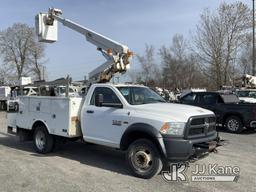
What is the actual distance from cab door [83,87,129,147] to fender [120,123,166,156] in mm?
148

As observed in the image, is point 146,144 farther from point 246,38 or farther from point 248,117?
point 246,38

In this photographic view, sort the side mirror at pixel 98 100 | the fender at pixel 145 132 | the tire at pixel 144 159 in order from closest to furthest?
the fender at pixel 145 132 → the tire at pixel 144 159 → the side mirror at pixel 98 100

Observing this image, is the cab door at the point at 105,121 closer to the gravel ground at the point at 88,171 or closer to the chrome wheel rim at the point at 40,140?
the gravel ground at the point at 88,171

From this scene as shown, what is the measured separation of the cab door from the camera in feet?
24.6

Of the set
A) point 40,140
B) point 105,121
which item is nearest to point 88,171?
point 105,121

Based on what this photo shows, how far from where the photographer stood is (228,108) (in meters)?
13.8

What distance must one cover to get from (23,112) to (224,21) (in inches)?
1263

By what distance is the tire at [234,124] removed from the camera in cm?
1357

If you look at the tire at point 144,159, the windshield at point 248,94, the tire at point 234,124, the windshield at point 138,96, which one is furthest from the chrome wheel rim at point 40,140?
the windshield at point 248,94

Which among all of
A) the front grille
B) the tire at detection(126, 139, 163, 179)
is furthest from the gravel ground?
the front grille

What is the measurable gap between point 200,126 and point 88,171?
2.57m

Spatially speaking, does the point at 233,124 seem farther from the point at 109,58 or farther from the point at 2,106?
the point at 2,106

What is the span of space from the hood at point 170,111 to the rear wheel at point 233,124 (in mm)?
6691

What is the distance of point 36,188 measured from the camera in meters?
6.27
